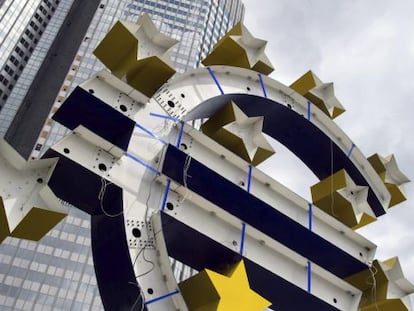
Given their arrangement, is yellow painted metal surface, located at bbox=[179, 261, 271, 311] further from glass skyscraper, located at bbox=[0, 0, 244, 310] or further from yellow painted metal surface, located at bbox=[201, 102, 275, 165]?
glass skyscraper, located at bbox=[0, 0, 244, 310]

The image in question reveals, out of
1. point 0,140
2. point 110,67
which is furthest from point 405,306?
point 0,140

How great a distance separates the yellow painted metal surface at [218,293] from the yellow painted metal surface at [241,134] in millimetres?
2061

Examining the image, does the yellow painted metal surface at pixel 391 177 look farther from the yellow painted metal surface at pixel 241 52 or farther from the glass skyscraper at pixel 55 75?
the glass skyscraper at pixel 55 75

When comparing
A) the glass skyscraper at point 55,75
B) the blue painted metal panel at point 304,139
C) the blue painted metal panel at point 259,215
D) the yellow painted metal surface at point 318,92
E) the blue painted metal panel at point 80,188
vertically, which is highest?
the glass skyscraper at point 55,75

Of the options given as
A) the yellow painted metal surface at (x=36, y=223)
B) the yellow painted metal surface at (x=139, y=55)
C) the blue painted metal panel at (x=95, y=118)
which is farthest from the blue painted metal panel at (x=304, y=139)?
the yellow painted metal surface at (x=36, y=223)

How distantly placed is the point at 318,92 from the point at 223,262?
4.30m

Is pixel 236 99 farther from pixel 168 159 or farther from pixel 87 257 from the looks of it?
pixel 87 257

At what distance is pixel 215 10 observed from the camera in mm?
88312

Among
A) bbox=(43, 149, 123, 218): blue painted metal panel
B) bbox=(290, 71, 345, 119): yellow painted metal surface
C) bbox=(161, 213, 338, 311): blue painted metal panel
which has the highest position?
bbox=(290, 71, 345, 119): yellow painted metal surface

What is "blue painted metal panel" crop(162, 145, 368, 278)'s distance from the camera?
18.7 ft

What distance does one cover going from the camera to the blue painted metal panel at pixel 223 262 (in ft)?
18.3

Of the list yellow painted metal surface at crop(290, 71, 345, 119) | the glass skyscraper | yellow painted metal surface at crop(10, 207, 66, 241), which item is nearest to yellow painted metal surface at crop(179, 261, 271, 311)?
yellow painted metal surface at crop(10, 207, 66, 241)

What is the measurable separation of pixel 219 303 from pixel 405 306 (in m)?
3.49

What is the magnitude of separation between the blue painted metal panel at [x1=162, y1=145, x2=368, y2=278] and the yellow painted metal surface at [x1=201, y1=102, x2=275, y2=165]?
718 millimetres
